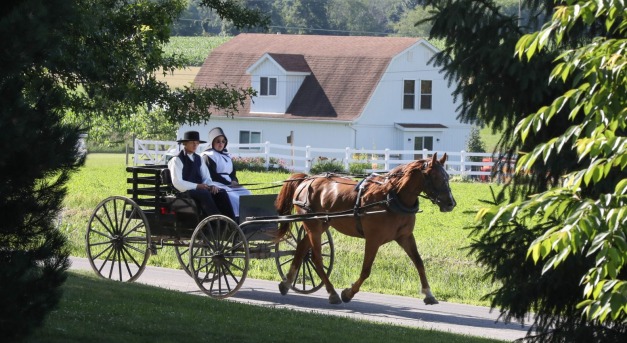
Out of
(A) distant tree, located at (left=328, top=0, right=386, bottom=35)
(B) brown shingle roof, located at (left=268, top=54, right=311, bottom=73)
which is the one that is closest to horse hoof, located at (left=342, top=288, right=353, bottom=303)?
(B) brown shingle roof, located at (left=268, top=54, right=311, bottom=73)

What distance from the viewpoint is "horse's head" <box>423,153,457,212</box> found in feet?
45.3

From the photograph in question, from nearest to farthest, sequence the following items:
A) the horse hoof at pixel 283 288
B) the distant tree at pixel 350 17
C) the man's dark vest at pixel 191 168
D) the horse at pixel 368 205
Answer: the horse at pixel 368 205 → the man's dark vest at pixel 191 168 → the horse hoof at pixel 283 288 → the distant tree at pixel 350 17

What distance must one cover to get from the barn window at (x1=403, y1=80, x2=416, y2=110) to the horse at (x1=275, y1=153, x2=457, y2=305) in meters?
33.7

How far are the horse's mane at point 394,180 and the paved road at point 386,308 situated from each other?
1.63 m

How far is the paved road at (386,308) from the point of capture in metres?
13.5

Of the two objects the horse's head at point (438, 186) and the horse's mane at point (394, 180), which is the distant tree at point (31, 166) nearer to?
the horse's head at point (438, 186)

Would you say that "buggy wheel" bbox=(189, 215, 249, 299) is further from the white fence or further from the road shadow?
the white fence

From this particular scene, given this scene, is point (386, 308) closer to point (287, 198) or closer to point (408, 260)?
point (287, 198)

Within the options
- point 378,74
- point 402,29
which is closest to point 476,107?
point 378,74

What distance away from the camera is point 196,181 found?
15.6 metres

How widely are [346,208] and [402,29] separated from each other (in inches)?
3056

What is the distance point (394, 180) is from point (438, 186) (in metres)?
0.85

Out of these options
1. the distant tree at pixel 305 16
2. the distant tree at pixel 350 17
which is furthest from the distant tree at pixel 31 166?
the distant tree at pixel 350 17

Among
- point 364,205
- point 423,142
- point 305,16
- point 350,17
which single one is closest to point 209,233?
point 364,205
